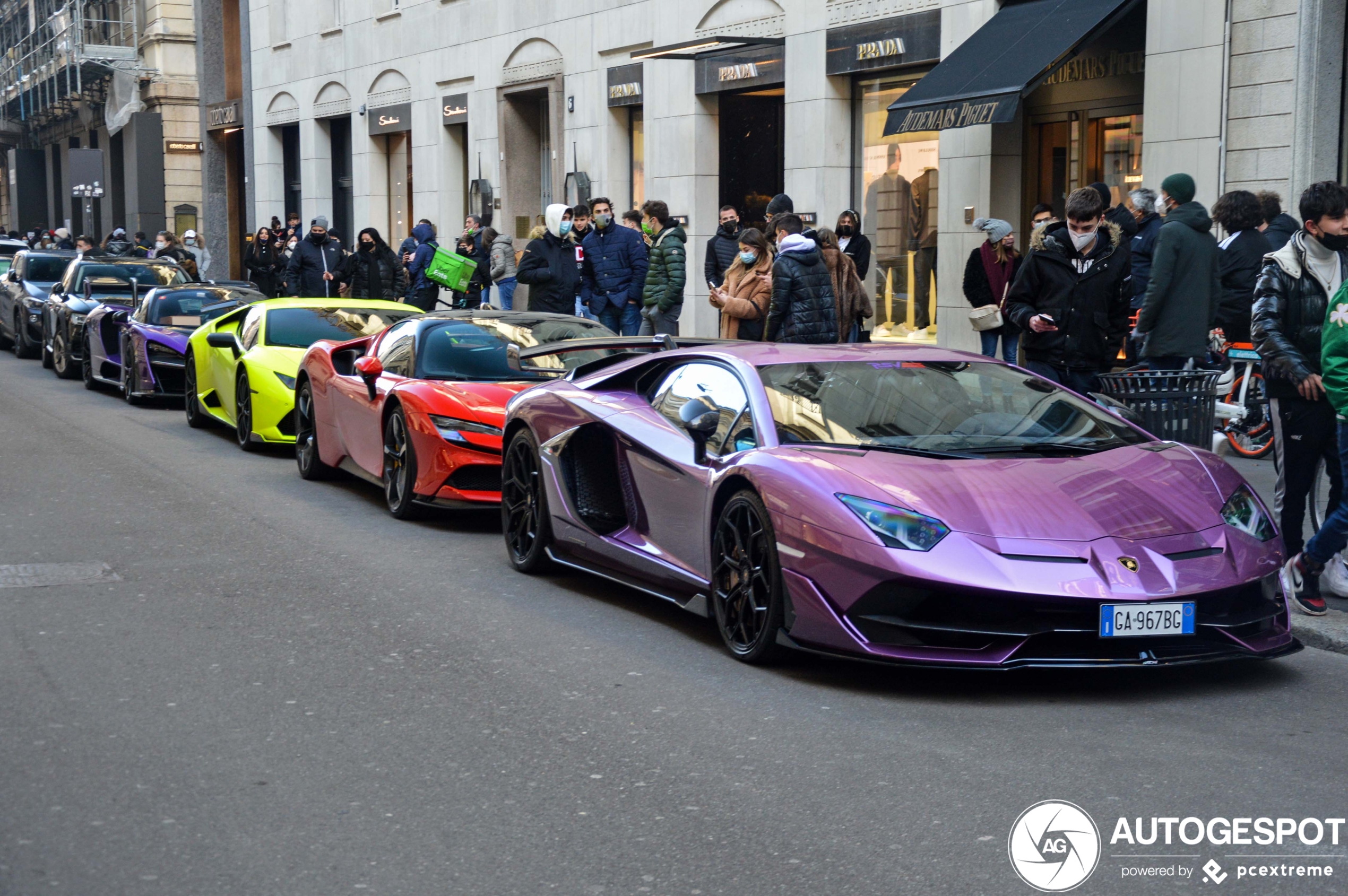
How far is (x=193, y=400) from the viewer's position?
16.0 m

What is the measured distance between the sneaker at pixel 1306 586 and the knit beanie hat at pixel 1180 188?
4.20 meters

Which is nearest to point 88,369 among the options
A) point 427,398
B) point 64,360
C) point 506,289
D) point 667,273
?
point 64,360

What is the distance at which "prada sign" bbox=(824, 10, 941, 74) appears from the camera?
1816cm

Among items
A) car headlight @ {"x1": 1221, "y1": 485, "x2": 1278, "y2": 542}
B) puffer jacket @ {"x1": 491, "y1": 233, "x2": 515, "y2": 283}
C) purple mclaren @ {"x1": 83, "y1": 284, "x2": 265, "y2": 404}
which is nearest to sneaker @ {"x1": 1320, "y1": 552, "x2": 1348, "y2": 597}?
car headlight @ {"x1": 1221, "y1": 485, "x2": 1278, "y2": 542}

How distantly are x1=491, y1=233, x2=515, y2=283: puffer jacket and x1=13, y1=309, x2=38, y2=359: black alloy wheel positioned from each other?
9875 millimetres

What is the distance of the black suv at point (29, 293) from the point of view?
85.8 ft

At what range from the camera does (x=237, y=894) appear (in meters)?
4.07

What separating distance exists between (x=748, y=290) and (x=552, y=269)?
425cm

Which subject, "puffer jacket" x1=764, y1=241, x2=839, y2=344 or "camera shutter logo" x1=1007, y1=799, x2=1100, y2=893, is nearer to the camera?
"camera shutter logo" x1=1007, y1=799, x2=1100, y2=893

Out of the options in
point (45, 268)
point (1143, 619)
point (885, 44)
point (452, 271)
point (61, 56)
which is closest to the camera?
point (1143, 619)

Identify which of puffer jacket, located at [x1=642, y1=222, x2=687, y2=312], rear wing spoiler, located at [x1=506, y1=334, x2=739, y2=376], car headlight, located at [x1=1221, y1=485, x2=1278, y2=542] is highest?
puffer jacket, located at [x1=642, y1=222, x2=687, y2=312]

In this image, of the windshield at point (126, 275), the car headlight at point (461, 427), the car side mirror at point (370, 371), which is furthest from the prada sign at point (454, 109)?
the car headlight at point (461, 427)

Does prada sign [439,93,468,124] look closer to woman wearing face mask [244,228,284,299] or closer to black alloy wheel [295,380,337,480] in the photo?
woman wearing face mask [244,228,284,299]

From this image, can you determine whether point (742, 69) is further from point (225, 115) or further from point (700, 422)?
point (225, 115)
